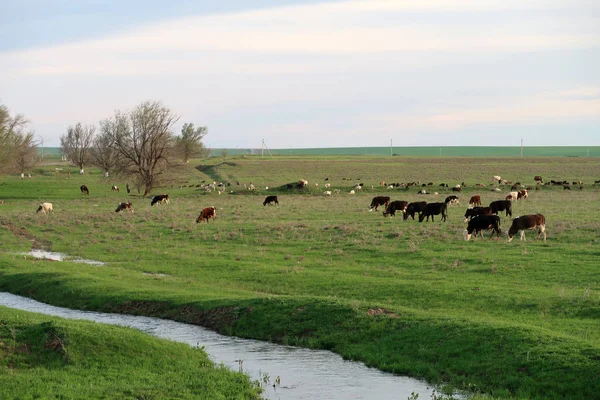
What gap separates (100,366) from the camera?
15422 millimetres

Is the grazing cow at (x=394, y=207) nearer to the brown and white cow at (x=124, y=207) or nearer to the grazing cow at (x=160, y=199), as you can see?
the brown and white cow at (x=124, y=207)

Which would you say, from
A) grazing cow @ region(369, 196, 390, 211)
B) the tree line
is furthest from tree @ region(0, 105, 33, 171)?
grazing cow @ region(369, 196, 390, 211)

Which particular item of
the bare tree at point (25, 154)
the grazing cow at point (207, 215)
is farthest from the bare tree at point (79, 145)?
the grazing cow at point (207, 215)

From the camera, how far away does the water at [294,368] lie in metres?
14.4

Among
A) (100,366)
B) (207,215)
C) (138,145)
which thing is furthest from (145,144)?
(100,366)

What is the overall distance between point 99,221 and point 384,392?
1417 inches

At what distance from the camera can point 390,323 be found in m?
18.5

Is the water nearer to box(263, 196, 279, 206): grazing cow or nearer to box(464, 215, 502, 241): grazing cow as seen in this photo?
box(464, 215, 502, 241): grazing cow

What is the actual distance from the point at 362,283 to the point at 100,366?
1081 centimetres

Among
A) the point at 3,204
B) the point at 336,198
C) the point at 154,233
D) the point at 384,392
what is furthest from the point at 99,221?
the point at 384,392

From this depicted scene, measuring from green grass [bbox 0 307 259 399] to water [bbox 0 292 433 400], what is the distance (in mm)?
756

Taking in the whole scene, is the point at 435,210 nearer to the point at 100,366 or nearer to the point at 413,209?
the point at 413,209

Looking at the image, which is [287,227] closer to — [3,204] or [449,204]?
[449,204]

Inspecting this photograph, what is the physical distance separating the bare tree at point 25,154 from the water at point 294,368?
207 feet
